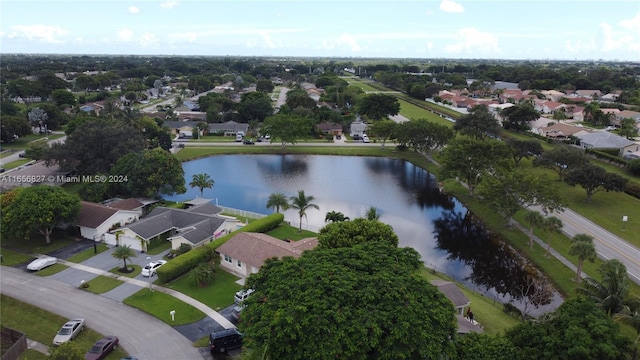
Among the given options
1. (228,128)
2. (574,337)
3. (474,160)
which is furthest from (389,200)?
(228,128)

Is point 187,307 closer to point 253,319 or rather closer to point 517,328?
point 253,319

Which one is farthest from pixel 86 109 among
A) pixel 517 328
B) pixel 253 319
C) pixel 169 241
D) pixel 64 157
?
pixel 517 328

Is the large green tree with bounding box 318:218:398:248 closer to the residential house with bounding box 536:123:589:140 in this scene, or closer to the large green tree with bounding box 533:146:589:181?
the large green tree with bounding box 533:146:589:181

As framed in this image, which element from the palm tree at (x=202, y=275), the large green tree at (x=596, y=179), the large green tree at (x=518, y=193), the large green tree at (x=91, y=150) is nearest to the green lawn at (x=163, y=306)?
the palm tree at (x=202, y=275)

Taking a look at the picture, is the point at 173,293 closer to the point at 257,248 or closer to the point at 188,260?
the point at 188,260

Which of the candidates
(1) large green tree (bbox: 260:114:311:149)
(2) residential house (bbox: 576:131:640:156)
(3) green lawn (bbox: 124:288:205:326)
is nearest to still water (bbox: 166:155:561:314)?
(1) large green tree (bbox: 260:114:311:149)

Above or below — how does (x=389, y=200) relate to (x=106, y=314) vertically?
below

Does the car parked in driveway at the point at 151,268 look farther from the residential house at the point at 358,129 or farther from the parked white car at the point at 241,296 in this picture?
the residential house at the point at 358,129

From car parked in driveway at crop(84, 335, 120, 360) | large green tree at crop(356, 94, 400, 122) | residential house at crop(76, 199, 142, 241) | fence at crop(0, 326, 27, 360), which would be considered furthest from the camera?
large green tree at crop(356, 94, 400, 122)
